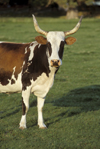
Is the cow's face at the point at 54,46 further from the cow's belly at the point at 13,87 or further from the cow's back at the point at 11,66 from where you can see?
the cow's belly at the point at 13,87

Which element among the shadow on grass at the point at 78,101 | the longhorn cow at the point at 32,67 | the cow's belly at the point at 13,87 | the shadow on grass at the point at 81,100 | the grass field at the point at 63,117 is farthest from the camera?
the shadow on grass at the point at 81,100

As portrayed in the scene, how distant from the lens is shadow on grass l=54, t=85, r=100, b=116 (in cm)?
898

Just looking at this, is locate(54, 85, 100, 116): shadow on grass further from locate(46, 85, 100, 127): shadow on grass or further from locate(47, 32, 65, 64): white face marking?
locate(47, 32, 65, 64): white face marking

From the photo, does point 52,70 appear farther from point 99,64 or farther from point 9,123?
point 99,64

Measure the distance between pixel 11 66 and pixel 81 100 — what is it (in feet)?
10.5

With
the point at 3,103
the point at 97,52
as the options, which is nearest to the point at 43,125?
the point at 3,103

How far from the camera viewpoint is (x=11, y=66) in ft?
24.4

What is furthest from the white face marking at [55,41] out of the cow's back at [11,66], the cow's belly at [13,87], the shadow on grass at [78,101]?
the shadow on grass at [78,101]

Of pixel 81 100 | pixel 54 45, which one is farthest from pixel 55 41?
pixel 81 100

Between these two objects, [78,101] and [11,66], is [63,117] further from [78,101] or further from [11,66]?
[11,66]

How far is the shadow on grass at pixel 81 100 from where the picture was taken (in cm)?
898

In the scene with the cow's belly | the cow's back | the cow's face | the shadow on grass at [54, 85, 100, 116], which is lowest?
the shadow on grass at [54, 85, 100, 116]

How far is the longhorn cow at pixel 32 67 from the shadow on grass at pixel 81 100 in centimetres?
167

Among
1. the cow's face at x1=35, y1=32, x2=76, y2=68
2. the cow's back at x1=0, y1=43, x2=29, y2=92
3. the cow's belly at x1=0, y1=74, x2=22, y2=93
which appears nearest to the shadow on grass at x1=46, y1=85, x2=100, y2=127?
the cow's belly at x1=0, y1=74, x2=22, y2=93
